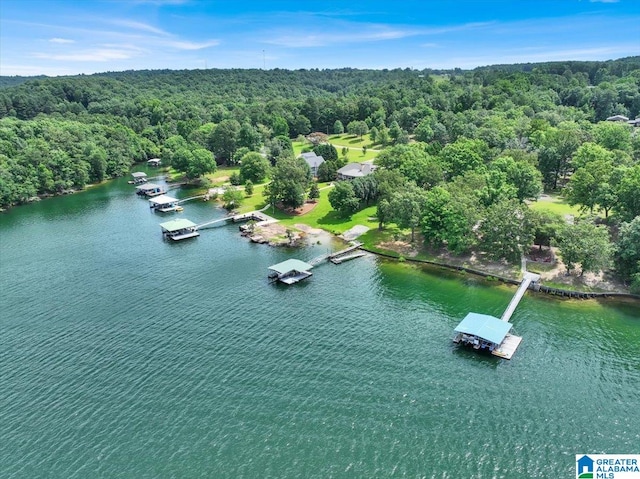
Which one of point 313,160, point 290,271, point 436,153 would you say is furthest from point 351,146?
point 290,271

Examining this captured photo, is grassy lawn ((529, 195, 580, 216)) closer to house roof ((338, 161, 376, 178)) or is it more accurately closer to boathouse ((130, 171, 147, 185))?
house roof ((338, 161, 376, 178))

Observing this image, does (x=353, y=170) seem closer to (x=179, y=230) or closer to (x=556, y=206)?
(x=556, y=206)

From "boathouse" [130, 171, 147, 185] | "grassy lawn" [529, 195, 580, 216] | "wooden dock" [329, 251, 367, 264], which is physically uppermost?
"boathouse" [130, 171, 147, 185]

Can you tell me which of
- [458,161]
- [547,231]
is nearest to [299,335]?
[547,231]

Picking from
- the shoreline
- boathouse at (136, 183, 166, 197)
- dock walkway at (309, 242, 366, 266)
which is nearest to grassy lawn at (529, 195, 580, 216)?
the shoreline

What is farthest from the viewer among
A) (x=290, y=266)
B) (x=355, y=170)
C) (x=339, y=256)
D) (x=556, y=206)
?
(x=355, y=170)

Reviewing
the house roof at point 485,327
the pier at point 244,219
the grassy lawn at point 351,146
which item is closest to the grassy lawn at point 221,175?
the grassy lawn at point 351,146

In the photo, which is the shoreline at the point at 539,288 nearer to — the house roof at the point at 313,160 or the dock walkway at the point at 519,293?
the dock walkway at the point at 519,293
